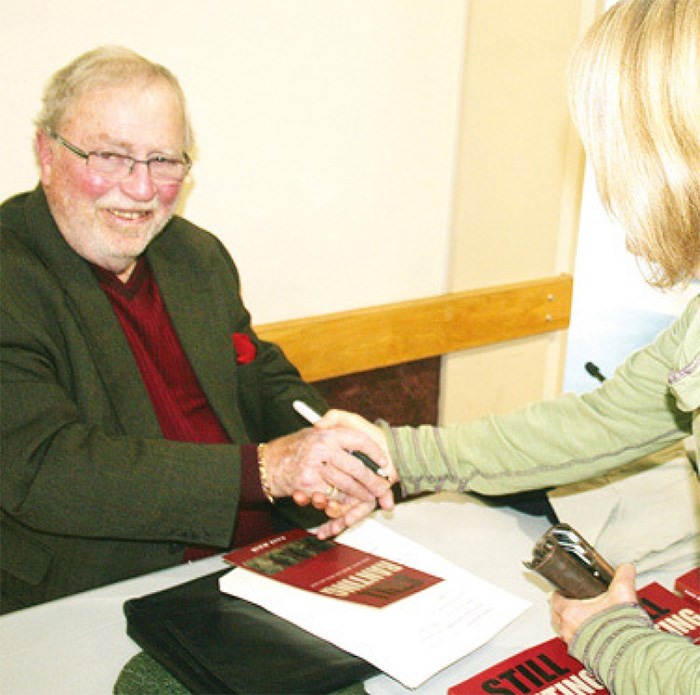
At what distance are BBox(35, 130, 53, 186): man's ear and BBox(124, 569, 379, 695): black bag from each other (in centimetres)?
108

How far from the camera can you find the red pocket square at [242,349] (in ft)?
7.72

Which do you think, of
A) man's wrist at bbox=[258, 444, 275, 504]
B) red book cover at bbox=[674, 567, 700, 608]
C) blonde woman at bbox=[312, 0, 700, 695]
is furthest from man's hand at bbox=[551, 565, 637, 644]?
man's wrist at bbox=[258, 444, 275, 504]

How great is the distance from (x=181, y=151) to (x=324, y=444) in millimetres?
781

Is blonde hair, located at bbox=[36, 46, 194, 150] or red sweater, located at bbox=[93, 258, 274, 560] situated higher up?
blonde hair, located at bbox=[36, 46, 194, 150]

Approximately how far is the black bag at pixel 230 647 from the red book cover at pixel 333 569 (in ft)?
0.31

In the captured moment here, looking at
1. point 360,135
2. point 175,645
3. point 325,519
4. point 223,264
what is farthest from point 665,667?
point 360,135

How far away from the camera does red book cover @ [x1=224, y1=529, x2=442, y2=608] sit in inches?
59.4

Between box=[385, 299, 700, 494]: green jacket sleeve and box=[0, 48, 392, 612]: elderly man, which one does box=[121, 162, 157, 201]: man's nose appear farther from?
box=[385, 299, 700, 494]: green jacket sleeve

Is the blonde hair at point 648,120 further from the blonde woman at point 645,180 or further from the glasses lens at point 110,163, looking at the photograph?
the glasses lens at point 110,163

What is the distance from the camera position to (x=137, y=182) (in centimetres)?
205

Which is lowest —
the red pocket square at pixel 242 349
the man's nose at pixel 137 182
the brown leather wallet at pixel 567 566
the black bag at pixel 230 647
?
the black bag at pixel 230 647

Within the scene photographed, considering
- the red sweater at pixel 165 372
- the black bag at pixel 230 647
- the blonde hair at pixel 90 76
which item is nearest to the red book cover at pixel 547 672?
the black bag at pixel 230 647

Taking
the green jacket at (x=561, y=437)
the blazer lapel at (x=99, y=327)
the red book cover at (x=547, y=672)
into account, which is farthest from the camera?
the blazer lapel at (x=99, y=327)

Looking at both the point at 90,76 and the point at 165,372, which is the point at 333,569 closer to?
the point at 165,372
